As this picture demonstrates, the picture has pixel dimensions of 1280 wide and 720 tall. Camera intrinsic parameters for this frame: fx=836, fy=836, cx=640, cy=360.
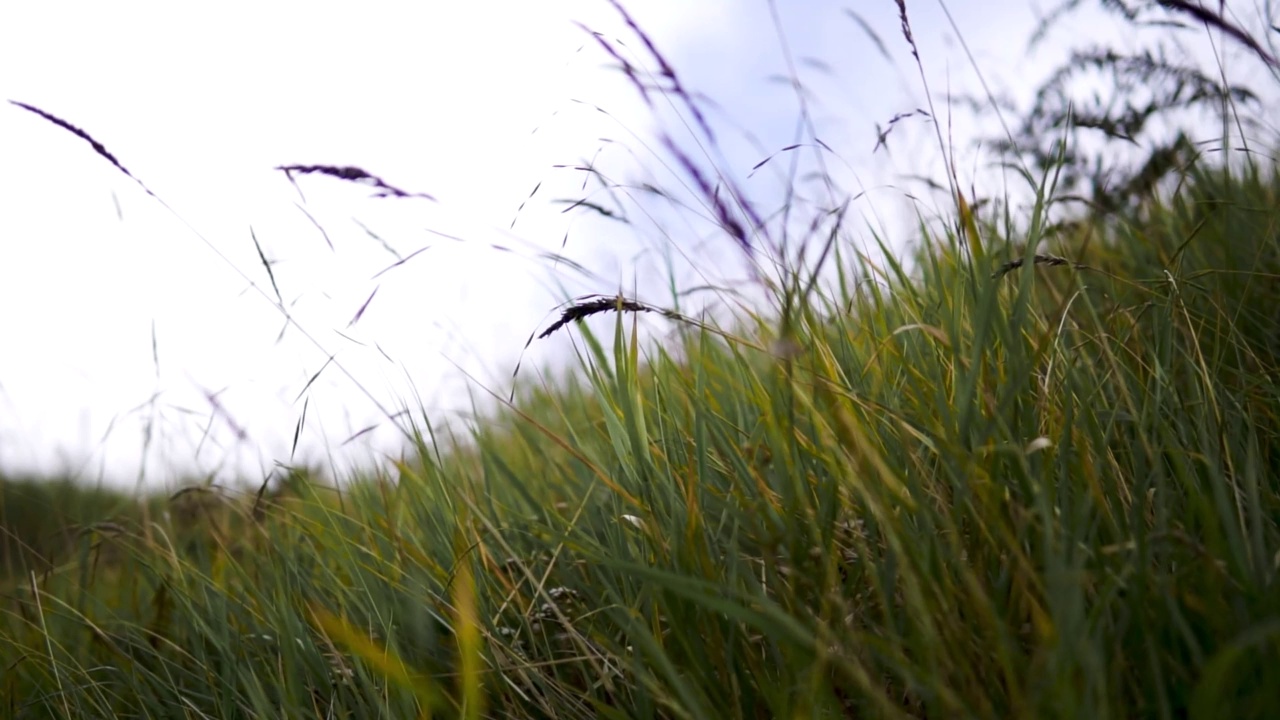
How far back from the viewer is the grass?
2.53ft

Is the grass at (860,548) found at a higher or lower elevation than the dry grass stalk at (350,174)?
lower

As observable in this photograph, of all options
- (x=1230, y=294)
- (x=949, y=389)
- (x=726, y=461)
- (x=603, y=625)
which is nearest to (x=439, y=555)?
(x=603, y=625)

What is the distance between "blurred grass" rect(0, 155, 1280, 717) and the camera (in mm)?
767

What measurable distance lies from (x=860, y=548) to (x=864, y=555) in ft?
0.11

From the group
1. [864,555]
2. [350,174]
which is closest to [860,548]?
[864,555]

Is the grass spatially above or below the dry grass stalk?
below

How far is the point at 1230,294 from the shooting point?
63.4 inches

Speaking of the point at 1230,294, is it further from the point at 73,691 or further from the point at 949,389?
the point at 73,691

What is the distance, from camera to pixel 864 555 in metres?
0.91

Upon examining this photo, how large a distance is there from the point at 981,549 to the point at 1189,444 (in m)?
0.34

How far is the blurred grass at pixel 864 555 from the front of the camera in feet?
2.52

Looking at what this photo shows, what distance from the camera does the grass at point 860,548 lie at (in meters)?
0.77

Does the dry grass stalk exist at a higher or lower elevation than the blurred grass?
A: higher

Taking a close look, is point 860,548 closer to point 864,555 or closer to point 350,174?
point 864,555
